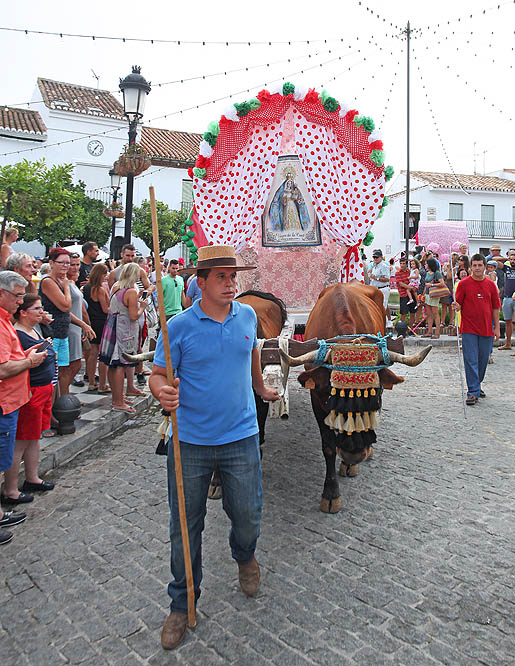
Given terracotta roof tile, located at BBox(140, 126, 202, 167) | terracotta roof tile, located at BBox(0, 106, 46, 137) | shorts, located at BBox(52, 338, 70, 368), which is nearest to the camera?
shorts, located at BBox(52, 338, 70, 368)

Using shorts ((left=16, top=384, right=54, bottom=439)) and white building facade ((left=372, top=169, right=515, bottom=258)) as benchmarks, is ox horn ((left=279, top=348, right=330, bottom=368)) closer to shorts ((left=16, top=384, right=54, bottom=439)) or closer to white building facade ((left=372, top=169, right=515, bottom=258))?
shorts ((left=16, top=384, right=54, bottom=439))

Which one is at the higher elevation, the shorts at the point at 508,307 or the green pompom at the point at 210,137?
the green pompom at the point at 210,137

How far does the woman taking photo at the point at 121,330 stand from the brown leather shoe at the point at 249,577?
3878 millimetres

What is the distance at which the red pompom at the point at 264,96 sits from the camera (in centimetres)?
573

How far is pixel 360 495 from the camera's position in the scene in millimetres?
4199

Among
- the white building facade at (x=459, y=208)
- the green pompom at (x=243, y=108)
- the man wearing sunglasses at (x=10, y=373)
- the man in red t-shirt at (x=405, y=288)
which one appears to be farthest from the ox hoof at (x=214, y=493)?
the white building facade at (x=459, y=208)

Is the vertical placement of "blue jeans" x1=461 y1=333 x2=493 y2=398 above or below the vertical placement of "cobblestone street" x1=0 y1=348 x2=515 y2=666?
above

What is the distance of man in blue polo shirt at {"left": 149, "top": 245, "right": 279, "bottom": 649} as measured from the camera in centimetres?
263

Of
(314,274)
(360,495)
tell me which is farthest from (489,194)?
(360,495)

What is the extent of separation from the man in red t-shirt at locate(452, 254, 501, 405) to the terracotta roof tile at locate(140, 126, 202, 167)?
25.9 m

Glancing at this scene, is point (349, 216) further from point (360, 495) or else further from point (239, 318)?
point (239, 318)

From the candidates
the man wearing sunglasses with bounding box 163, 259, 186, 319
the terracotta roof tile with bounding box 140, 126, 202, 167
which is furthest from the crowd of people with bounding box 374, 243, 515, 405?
the terracotta roof tile with bounding box 140, 126, 202, 167

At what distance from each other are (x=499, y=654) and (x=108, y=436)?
443cm

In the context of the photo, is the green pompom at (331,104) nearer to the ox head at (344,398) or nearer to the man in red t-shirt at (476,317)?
the man in red t-shirt at (476,317)
